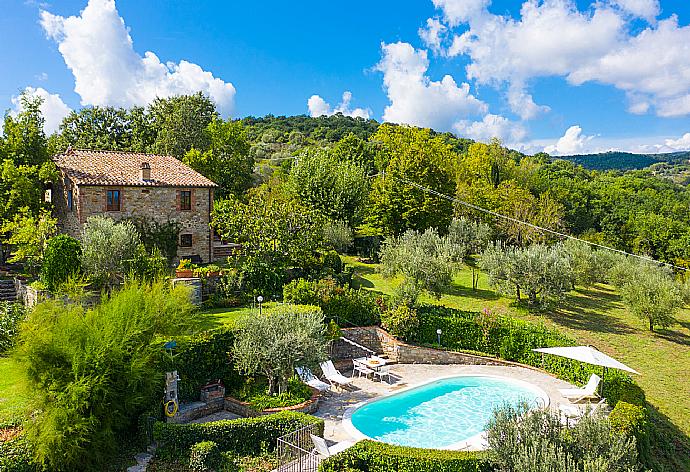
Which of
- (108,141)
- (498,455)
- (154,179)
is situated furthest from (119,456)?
(108,141)

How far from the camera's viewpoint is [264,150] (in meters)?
80.6

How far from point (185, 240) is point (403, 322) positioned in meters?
15.3

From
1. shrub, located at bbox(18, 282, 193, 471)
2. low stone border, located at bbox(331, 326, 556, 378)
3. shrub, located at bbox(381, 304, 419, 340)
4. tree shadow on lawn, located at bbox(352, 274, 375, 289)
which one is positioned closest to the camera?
shrub, located at bbox(18, 282, 193, 471)

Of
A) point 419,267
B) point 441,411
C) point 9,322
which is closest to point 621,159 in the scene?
point 419,267

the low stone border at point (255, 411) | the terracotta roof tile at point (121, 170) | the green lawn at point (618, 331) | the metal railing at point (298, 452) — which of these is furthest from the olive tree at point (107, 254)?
the green lawn at point (618, 331)

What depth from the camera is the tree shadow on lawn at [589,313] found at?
79.8 feet

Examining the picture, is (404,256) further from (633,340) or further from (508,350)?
A: (633,340)

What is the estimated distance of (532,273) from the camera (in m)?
24.7

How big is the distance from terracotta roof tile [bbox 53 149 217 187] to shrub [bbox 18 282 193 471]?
577 inches

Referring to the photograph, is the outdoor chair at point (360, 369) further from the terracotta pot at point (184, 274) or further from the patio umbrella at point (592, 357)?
the terracotta pot at point (184, 274)

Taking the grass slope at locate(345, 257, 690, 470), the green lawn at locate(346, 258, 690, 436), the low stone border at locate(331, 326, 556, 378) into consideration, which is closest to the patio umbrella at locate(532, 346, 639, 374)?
the grass slope at locate(345, 257, 690, 470)

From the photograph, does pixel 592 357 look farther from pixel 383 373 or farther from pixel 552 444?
pixel 383 373

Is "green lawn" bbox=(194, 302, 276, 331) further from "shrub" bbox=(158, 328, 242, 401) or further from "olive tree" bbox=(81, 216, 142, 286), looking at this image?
"olive tree" bbox=(81, 216, 142, 286)

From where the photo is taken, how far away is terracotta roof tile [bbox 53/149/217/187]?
26547 millimetres
